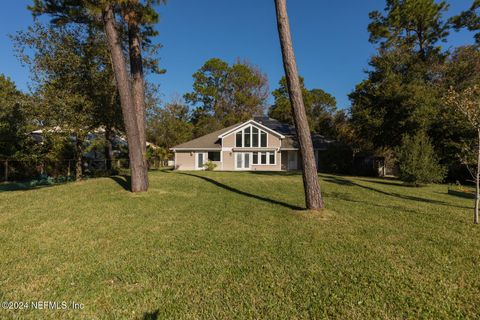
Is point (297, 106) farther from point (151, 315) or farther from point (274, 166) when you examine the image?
point (274, 166)

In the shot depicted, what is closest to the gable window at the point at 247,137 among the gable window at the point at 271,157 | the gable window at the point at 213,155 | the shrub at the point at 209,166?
the gable window at the point at 271,157

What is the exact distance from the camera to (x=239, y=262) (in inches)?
147

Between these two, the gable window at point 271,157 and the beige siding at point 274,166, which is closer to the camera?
the beige siding at point 274,166

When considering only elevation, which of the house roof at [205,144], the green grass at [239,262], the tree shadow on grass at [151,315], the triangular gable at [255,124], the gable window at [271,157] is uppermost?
the triangular gable at [255,124]

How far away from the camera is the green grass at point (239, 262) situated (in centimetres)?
270

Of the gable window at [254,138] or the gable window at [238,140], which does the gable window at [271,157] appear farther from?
the gable window at [238,140]

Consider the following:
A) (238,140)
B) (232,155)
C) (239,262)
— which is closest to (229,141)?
(238,140)

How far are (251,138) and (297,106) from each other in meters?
18.7

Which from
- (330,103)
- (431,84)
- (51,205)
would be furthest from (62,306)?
(330,103)

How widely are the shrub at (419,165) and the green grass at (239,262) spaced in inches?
316

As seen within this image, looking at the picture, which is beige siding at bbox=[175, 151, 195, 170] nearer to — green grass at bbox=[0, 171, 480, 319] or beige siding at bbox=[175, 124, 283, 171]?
beige siding at bbox=[175, 124, 283, 171]

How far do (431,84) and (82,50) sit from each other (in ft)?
84.0

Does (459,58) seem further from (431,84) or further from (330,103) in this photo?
(330,103)

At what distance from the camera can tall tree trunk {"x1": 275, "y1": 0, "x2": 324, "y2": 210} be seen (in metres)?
6.48
